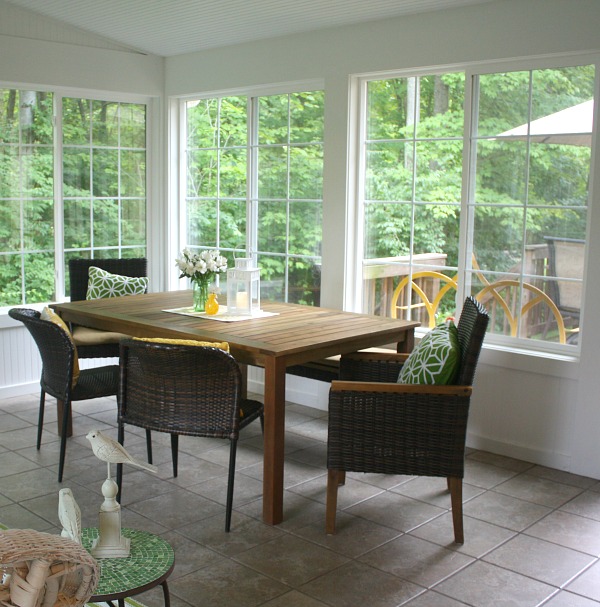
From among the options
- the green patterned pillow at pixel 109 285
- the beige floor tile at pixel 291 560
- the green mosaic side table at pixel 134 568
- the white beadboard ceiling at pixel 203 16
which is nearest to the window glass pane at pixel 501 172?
the white beadboard ceiling at pixel 203 16

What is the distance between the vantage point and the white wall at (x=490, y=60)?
162 inches

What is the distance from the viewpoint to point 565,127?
13.9 feet

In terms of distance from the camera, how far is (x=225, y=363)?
3412 millimetres

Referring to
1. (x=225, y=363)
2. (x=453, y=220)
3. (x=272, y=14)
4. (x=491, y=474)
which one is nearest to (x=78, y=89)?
(x=272, y=14)

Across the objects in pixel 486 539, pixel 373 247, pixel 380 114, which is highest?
pixel 380 114

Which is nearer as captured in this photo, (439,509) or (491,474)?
(439,509)

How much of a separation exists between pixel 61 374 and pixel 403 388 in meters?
1.83

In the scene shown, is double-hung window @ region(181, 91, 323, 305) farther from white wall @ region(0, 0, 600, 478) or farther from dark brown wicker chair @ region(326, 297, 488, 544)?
dark brown wicker chair @ region(326, 297, 488, 544)

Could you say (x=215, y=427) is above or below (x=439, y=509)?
above

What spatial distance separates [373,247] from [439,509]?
1.98 m

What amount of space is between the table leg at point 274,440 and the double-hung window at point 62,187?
2967 mm

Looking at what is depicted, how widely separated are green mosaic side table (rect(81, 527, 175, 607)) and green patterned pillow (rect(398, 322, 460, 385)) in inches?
55.9

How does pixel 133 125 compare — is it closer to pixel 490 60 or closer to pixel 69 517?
pixel 490 60

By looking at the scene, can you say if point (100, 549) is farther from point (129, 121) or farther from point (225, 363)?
point (129, 121)
